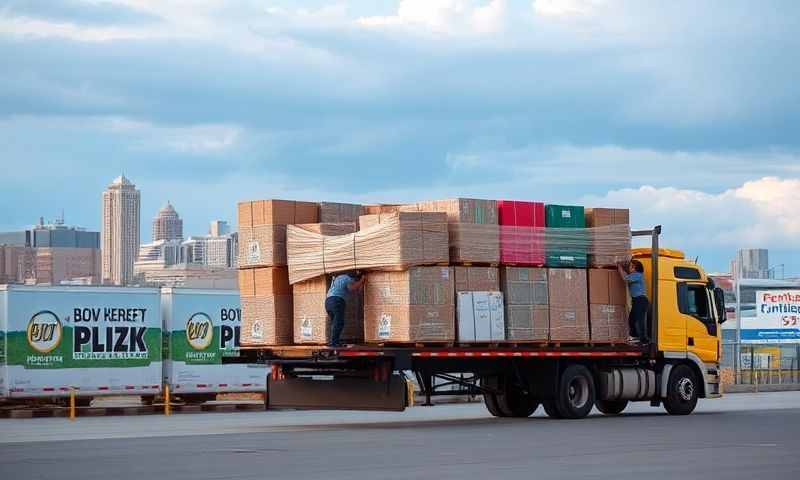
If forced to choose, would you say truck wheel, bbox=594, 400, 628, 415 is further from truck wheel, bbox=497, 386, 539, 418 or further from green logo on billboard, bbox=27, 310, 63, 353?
green logo on billboard, bbox=27, 310, 63, 353

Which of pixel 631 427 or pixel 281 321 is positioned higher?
pixel 281 321

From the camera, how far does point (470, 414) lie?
1134 inches

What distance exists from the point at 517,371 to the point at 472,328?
7.70 feet

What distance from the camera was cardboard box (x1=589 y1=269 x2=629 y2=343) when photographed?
82.7 ft

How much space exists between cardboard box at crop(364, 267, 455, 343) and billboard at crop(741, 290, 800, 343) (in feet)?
95.6

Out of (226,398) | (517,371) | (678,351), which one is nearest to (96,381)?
(226,398)

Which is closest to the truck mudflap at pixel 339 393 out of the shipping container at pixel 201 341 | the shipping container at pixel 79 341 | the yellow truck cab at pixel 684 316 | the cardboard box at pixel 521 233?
the cardboard box at pixel 521 233

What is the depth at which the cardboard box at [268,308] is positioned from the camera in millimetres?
23516

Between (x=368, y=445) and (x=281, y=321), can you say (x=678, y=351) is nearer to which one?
(x=281, y=321)

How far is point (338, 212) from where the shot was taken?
79.9 feet

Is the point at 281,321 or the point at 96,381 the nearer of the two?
the point at 281,321

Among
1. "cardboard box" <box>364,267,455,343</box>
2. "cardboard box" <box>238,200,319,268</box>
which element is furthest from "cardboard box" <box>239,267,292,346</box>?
"cardboard box" <box>364,267,455,343</box>

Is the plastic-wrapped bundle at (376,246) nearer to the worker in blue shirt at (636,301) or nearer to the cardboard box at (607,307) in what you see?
the cardboard box at (607,307)

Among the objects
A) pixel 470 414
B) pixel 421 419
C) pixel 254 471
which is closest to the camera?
pixel 254 471
